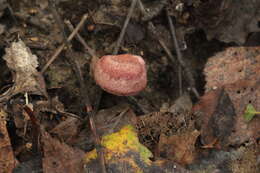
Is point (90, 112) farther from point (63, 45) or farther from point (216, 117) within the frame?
point (216, 117)

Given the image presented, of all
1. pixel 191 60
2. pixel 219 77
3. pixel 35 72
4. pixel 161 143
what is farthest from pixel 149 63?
pixel 35 72

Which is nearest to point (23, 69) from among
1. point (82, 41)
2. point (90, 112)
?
point (82, 41)

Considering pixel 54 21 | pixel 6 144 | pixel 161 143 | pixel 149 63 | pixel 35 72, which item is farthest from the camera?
Result: pixel 149 63

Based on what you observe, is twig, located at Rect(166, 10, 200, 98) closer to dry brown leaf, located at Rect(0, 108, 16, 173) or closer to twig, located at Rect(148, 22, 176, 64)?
twig, located at Rect(148, 22, 176, 64)

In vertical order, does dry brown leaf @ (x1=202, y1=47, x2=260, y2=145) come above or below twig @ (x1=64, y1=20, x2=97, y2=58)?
below

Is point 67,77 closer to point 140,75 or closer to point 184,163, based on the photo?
point 140,75

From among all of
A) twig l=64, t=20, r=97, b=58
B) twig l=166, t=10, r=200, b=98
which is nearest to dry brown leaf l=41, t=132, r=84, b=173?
twig l=64, t=20, r=97, b=58
